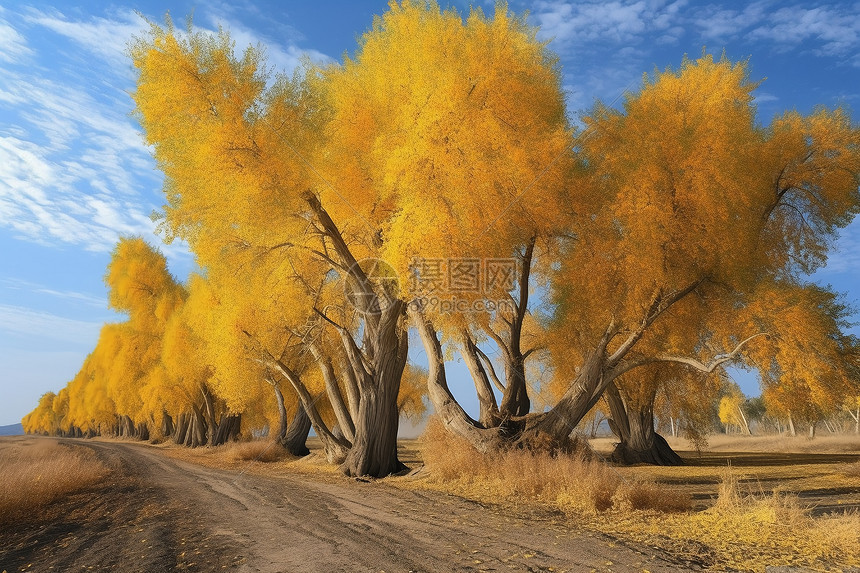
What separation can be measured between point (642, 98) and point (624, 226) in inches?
155

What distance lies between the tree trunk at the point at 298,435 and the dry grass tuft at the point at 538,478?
509 inches

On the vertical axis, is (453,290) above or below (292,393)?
above

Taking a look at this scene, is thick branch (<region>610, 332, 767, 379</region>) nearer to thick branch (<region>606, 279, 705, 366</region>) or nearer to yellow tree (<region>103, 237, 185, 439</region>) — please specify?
thick branch (<region>606, 279, 705, 366</region>)

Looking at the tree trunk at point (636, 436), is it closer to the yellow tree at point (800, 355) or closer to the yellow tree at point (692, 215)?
the yellow tree at point (692, 215)

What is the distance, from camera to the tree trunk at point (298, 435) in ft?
86.0

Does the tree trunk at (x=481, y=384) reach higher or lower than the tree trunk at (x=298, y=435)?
higher

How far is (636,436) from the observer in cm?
2298

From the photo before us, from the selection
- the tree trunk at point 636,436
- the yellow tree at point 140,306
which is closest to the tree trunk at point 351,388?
the tree trunk at point 636,436

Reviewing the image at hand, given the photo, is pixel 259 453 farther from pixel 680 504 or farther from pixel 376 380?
pixel 680 504

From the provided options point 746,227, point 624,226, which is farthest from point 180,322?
point 746,227

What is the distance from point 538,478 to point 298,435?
18.7 metres

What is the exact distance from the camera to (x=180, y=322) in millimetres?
33500

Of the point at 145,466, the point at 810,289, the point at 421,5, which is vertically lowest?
the point at 145,466

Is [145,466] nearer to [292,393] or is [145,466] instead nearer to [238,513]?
[292,393]
